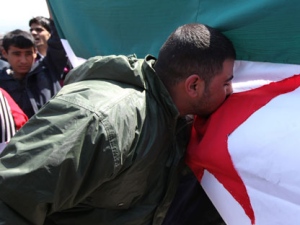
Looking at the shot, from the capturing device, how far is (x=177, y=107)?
121 cm

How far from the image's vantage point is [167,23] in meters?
1.33

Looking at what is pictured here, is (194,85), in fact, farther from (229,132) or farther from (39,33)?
(39,33)

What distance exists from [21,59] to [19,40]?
0.60 feet

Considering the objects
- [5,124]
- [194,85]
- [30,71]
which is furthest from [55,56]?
[194,85]

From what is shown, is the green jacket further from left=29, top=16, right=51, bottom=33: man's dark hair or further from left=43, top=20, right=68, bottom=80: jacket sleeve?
left=29, top=16, right=51, bottom=33: man's dark hair

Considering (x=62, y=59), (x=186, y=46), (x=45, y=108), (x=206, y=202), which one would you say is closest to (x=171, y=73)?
(x=186, y=46)

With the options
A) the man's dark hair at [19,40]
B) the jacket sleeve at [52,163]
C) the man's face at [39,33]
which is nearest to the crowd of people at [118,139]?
the jacket sleeve at [52,163]

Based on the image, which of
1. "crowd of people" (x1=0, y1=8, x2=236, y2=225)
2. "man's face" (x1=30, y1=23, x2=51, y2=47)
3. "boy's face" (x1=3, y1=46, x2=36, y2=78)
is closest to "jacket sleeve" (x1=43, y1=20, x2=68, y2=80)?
"boy's face" (x1=3, y1=46, x2=36, y2=78)

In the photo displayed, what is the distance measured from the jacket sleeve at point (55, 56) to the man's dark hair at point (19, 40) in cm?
22

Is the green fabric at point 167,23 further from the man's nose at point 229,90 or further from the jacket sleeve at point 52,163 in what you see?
the jacket sleeve at point 52,163

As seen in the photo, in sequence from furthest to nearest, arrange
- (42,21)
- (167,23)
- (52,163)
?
(42,21) < (167,23) < (52,163)

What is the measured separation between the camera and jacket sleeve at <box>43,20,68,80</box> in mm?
2674

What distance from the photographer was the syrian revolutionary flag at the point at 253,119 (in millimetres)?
960

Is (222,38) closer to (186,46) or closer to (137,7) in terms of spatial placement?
(186,46)
